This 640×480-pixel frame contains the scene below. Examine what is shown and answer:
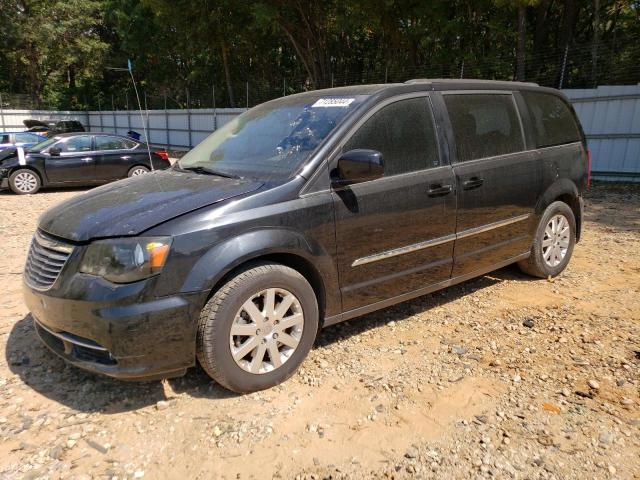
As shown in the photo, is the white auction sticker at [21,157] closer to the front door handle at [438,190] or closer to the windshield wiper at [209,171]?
the windshield wiper at [209,171]

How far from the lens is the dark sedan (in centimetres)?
1078

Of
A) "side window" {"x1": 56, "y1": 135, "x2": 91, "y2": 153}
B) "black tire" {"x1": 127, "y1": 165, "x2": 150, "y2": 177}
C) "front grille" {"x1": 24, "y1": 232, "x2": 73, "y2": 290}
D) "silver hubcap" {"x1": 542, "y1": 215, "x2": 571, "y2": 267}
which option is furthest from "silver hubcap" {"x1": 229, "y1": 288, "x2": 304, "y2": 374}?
"side window" {"x1": 56, "y1": 135, "x2": 91, "y2": 153}

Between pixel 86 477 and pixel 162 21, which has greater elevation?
pixel 162 21

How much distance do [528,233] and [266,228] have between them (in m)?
2.72

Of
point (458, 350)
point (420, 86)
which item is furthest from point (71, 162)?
point (458, 350)

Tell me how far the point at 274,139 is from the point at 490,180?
1.78 meters

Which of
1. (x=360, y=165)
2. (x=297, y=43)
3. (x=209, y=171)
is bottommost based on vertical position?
(x=209, y=171)

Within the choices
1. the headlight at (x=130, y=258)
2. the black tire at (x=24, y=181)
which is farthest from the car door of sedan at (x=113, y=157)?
the headlight at (x=130, y=258)

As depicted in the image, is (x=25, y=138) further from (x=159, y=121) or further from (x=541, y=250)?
(x=159, y=121)

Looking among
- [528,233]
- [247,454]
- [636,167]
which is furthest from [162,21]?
[247,454]

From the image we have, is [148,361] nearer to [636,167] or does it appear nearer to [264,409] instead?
[264,409]

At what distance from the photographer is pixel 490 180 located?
3982 millimetres

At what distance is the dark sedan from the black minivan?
7814mm

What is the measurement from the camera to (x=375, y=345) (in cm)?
357
